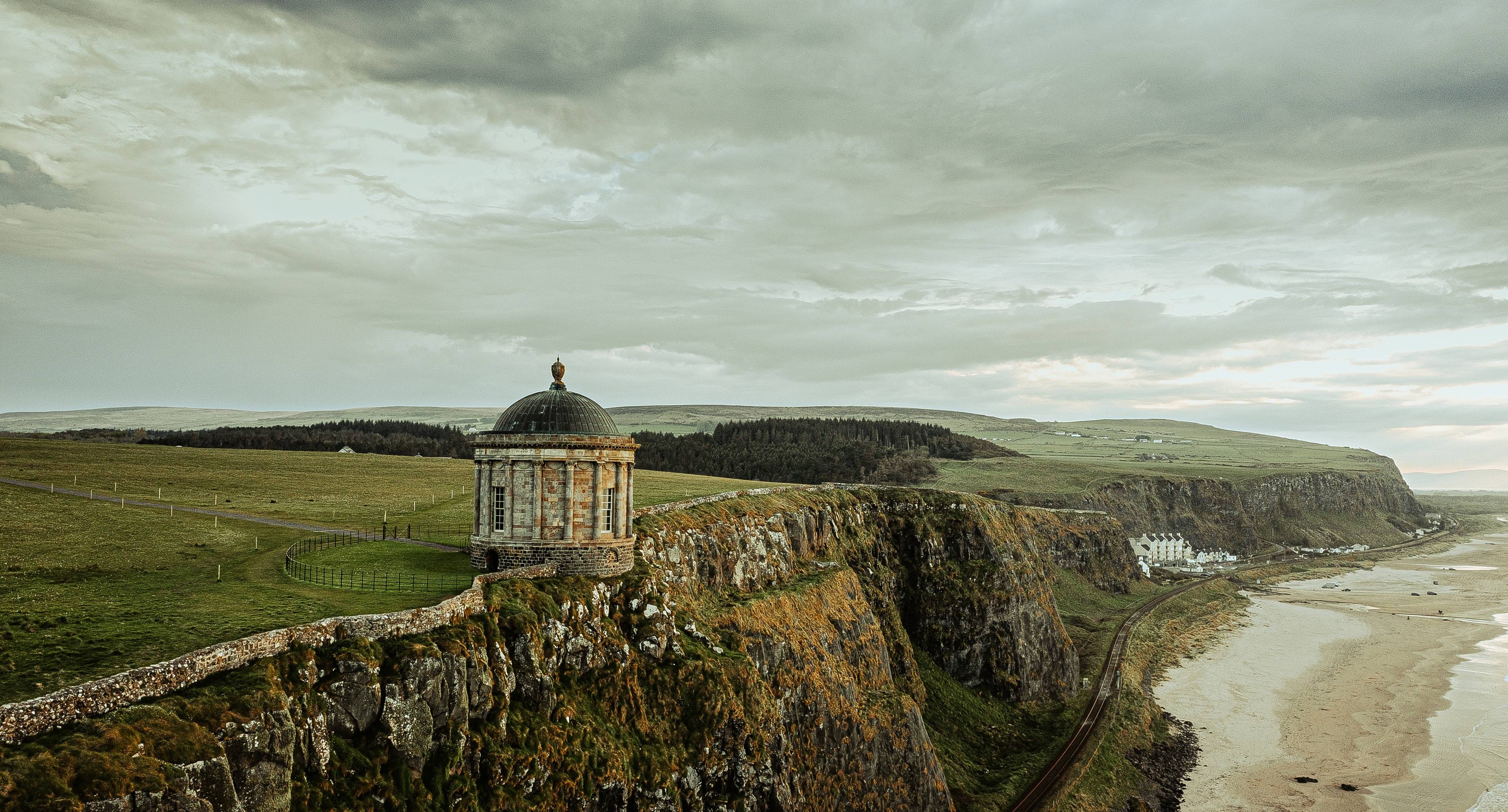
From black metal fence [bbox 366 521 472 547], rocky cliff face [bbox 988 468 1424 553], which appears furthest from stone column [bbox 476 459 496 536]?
rocky cliff face [bbox 988 468 1424 553]

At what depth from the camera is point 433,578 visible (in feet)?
126

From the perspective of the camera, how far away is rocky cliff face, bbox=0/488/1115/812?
21.2 metres

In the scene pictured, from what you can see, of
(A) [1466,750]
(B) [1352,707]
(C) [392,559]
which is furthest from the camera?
(B) [1352,707]

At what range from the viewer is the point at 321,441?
5369 inches

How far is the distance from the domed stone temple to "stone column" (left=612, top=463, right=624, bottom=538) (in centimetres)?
5

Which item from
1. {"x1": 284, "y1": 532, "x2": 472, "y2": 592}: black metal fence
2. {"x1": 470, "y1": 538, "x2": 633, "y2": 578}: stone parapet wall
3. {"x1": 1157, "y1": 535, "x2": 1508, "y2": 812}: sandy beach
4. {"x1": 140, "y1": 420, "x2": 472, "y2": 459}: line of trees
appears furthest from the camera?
{"x1": 140, "y1": 420, "x2": 472, "y2": 459}: line of trees

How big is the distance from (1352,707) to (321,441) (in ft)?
468

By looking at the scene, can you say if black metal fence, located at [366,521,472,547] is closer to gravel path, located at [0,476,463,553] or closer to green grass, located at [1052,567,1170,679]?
gravel path, located at [0,476,463,553]

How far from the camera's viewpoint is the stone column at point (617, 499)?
4106 cm

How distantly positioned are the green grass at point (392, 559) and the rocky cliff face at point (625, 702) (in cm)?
679

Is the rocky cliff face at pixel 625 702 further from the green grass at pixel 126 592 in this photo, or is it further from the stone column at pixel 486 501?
the stone column at pixel 486 501

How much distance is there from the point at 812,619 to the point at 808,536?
1265 centimetres

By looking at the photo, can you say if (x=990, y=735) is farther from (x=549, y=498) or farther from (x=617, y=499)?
(x=549, y=498)

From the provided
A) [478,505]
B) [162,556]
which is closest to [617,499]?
[478,505]
